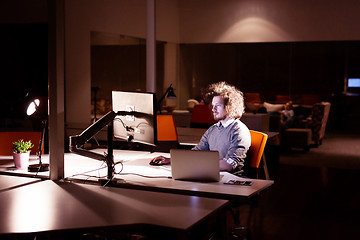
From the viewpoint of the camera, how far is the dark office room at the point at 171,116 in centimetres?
284

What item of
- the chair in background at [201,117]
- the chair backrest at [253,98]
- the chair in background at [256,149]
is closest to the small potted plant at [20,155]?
the chair in background at [256,149]

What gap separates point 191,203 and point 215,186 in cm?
43

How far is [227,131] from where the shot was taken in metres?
3.89

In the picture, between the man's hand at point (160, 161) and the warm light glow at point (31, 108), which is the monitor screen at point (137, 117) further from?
the warm light glow at point (31, 108)

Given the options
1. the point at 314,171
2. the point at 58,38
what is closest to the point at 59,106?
the point at 58,38

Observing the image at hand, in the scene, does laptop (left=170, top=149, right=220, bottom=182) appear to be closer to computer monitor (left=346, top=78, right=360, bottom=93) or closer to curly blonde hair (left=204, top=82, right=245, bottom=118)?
curly blonde hair (left=204, top=82, right=245, bottom=118)

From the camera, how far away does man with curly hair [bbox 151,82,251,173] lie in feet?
12.2

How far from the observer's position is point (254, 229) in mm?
4727

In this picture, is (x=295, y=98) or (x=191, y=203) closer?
(x=191, y=203)

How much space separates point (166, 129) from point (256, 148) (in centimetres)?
167

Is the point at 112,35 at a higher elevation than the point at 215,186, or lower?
higher

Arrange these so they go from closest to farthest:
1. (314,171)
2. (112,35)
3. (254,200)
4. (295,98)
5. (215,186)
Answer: (215,186)
(254,200)
(314,171)
(112,35)
(295,98)

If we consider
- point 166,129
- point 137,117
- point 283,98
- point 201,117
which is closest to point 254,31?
point 283,98

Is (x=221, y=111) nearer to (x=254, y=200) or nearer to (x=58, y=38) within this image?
(x=254, y=200)
